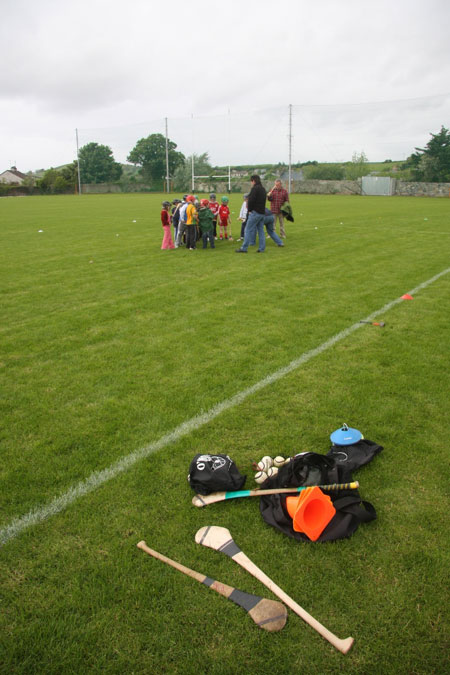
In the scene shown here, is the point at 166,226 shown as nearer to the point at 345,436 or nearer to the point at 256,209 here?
the point at 256,209

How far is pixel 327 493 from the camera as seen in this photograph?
2984 millimetres

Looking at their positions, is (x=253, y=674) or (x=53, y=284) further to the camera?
(x=53, y=284)

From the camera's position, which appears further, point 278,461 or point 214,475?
point 278,461

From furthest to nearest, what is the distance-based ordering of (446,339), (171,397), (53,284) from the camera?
1. (53,284)
2. (446,339)
3. (171,397)

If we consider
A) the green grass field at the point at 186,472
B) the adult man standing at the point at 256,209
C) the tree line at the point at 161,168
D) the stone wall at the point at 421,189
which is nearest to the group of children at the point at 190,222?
the adult man standing at the point at 256,209

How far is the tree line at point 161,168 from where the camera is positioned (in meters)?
60.9

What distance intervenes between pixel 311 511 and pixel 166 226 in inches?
429

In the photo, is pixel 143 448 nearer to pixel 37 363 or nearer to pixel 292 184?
pixel 37 363

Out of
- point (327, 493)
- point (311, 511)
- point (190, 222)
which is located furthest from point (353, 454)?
point (190, 222)

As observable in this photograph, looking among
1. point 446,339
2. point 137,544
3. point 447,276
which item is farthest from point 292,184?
point 137,544

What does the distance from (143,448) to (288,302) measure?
450 centimetres

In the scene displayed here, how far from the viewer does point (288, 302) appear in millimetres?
7434

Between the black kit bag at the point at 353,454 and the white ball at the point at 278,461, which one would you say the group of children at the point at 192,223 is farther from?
the white ball at the point at 278,461

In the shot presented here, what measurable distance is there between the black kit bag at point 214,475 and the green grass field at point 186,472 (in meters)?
0.12
